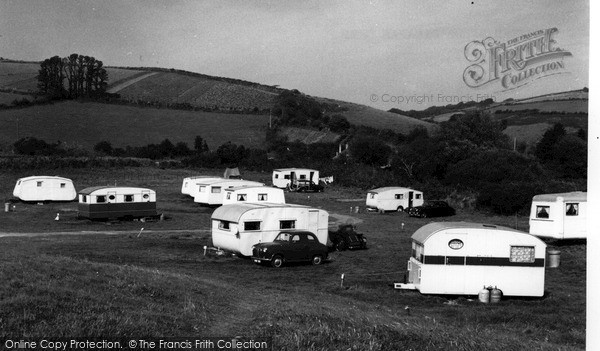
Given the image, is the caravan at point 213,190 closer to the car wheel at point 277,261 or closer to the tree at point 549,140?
the car wheel at point 277,261

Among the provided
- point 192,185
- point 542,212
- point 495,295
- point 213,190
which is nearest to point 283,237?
point 495,295

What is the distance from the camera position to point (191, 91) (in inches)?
4331

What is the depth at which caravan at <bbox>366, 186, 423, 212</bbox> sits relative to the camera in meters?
49.3

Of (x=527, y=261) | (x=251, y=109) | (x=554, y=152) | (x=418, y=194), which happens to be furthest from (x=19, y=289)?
(x=251, y=109)

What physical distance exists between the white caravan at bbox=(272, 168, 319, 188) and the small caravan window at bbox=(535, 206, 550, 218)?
3420 centimetres

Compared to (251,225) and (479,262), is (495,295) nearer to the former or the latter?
(479,262)

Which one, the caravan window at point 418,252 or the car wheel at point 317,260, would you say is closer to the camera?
the caravan window at point 418,252

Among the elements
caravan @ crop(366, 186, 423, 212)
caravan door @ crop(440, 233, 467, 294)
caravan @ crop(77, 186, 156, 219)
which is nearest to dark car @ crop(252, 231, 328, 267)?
caravan door @ crop(440, 233, 467, 294)

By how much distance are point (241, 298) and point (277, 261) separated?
10.0m

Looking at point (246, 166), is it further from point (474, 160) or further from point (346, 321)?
point (346, 321)

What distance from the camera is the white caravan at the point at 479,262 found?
20547 millimetres

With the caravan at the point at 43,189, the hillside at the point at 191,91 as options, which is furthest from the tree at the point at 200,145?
the caravan at the point at 43,189

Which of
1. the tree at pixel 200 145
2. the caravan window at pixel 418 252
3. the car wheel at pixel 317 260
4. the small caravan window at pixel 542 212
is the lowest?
the car wheel at pixel 317 260

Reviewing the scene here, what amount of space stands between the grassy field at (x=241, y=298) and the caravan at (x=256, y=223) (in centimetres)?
91
